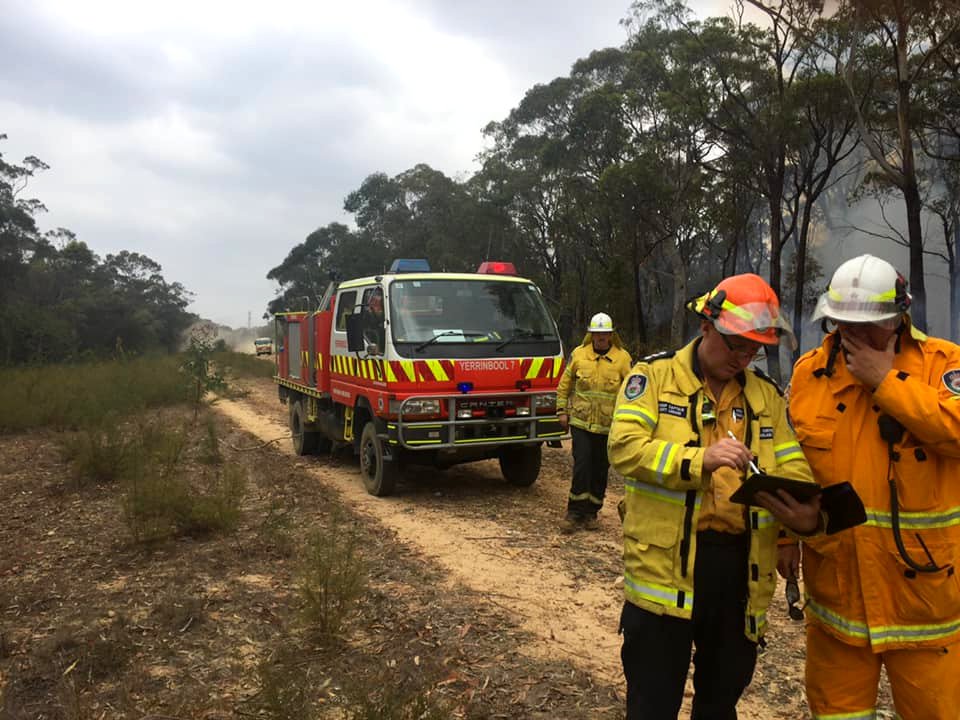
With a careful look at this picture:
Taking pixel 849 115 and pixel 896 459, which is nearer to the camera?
pixel 896 459

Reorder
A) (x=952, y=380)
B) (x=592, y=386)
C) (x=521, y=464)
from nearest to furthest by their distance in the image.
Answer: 1. (x=952, y=380)
2. (x=592, y=386)
3. (x=521, y=464)

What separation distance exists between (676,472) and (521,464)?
5.75m

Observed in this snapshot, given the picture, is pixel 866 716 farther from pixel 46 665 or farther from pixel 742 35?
pixel 742 35

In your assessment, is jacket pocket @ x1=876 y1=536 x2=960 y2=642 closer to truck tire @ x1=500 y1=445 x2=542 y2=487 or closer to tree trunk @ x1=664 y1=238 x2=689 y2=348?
truck tire @ x1=500 y1=445 x2=542 y2=487

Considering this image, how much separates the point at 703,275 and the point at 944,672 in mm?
36090

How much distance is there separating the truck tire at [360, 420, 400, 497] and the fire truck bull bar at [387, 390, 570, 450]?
414 millimetres

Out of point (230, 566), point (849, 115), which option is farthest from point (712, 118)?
point (230, 566)

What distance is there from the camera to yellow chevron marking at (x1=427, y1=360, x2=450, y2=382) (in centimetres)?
670

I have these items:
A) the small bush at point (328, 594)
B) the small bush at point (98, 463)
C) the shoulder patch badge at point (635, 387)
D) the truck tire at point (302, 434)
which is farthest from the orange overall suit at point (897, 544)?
the truck tire at point (302, 434)

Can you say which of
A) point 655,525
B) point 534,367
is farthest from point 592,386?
point 655,525

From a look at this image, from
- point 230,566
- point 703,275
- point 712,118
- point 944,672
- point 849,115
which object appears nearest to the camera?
point 944,672

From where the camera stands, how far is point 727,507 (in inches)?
84.0

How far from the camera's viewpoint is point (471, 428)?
22.4 ft

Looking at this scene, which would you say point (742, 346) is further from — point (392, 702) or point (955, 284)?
point (955, 284)
